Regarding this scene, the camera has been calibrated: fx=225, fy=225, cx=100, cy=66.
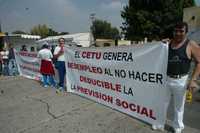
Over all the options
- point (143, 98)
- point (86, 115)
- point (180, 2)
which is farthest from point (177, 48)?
point (180, 2)

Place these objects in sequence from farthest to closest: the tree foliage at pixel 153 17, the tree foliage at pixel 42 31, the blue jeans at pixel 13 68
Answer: the tree foliage at pixel 42 31 < the tree foliage at pixel 153 17 < the blue jeans at pixel 13 68

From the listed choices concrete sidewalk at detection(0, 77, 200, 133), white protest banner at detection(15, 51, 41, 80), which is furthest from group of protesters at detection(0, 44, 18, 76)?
concrete sidewalk at detection(0, 77, 200, 133)

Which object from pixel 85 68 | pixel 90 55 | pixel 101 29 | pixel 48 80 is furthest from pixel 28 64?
pixel 101 29

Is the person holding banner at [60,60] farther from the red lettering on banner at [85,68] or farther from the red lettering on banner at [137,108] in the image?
the red lettering on banner at [137,108]

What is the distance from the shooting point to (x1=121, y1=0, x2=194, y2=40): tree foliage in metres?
35.3

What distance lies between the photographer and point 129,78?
16.4 feet

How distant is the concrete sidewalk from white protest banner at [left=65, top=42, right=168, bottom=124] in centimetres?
24

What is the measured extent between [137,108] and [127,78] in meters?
0.70

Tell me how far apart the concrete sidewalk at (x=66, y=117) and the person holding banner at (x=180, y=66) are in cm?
59

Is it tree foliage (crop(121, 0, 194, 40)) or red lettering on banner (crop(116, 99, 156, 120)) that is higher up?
tree foliage (crop(121, 0, 194, 40))

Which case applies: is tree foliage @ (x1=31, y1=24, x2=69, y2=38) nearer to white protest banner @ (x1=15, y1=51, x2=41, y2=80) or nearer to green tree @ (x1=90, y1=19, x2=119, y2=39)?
green tree @ (x1=90, y1=19, x2=119, y2=39)

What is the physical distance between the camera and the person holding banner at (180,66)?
371 centimetres

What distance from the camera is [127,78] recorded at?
16.6ft

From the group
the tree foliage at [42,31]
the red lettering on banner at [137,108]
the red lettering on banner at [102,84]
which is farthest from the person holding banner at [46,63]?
the tree foliage at [42,31]
